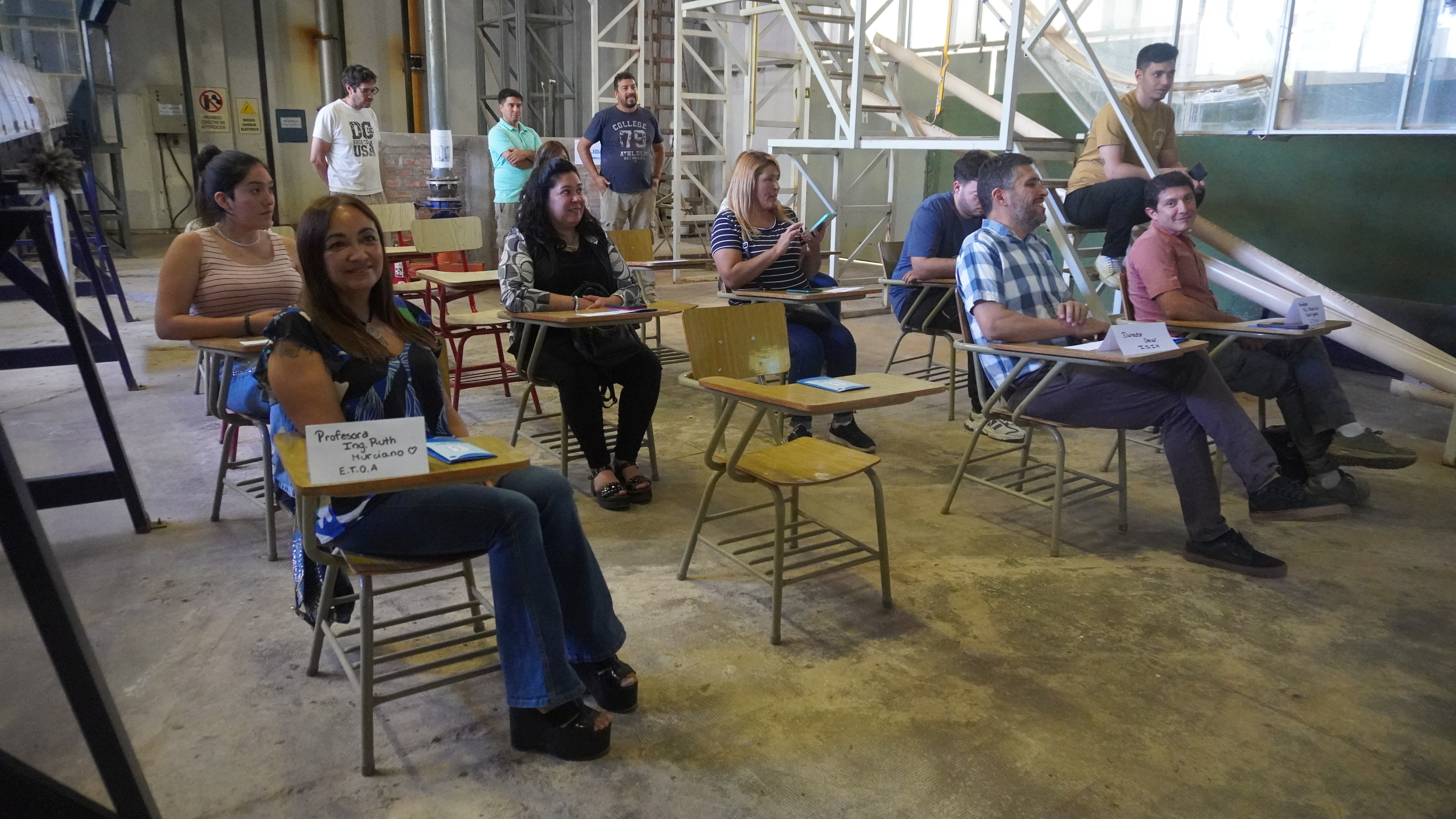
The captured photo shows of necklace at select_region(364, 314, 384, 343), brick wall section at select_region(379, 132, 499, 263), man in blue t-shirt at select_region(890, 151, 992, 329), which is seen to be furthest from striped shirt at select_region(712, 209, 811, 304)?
brick wall section at select_region(379, 132, 499, 263)

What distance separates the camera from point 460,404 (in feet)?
15.6

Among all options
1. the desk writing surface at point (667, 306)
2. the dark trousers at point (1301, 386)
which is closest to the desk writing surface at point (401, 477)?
the desk writing surface at point (667, 306)

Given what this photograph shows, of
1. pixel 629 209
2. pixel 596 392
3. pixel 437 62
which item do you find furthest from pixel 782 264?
pixel 437 62

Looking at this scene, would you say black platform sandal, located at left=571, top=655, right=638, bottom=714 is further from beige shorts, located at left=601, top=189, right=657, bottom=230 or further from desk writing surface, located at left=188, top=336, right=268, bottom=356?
beige shorts, located at left=601, top=189, right=657, bottom=230

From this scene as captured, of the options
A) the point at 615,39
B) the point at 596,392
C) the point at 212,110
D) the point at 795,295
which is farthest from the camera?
the point at 615,39

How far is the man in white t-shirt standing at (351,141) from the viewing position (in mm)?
6004

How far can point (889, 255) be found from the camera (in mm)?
5152

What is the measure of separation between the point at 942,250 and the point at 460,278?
2.23m

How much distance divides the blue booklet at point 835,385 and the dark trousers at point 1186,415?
819 mm

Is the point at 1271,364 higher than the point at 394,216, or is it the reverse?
the point at 394,216

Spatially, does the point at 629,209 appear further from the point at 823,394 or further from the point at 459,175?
the point at 823,394

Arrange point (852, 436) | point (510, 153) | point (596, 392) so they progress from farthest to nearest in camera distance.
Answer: point (510, 153)
point (852, 436)
point (596, 392)

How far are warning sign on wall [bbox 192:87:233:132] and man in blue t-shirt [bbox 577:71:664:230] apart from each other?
20.7 ft

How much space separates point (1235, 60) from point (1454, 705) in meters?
4.80
